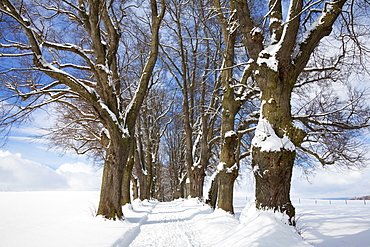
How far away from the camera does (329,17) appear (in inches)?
176

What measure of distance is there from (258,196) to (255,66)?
2.60 m

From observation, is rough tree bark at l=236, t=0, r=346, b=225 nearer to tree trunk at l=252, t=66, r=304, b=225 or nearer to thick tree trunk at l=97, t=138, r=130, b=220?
tree trunk at l=252, t=66, r=304, b=225

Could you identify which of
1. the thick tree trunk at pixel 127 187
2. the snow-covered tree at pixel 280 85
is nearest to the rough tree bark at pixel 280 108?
the snow-covered tree at pixel 280 85

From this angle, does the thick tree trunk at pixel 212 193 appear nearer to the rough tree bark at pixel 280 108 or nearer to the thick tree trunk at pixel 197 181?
the thick tree trunk at pixel 197 181

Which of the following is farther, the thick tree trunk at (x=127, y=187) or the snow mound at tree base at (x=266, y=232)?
the thick tree trunk at (x=127, y=187)

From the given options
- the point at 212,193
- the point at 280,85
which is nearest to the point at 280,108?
the point at 280,85

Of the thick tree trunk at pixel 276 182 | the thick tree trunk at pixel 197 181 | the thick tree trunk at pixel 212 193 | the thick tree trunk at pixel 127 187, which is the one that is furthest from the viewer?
the thick tree trunk at pixel 197 181

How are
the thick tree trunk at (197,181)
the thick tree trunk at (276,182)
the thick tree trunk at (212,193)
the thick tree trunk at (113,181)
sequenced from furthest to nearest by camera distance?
the thick tree trunk at (197,181) < the thick tree trunk at (212,193) < the thick tree trunk at (113,181) < the thick tree trunk at (276,182)

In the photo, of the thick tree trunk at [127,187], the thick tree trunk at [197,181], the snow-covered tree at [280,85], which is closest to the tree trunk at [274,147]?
the snow-covered tree at [280,85]

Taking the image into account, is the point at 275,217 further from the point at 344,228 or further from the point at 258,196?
the point at 344,228

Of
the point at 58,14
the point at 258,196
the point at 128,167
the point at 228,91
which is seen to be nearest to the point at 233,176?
the point at 228,91

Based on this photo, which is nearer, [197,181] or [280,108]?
[280,108]

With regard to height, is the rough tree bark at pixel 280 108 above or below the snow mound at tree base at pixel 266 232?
above

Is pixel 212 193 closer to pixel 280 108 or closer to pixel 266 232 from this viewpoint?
pixel 280 108
